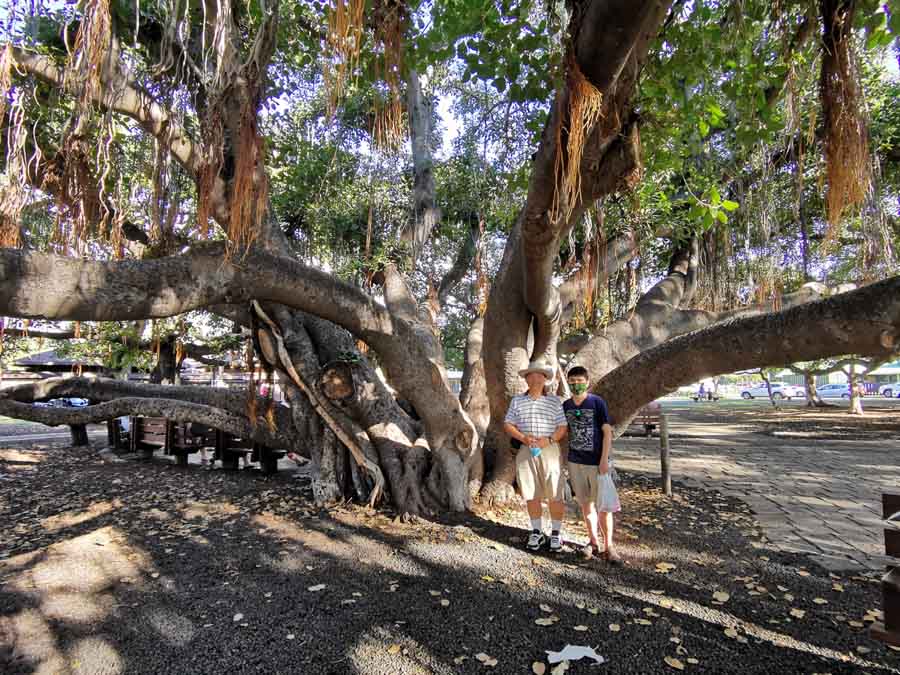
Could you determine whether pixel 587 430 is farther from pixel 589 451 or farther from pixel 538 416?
pixel 538 416

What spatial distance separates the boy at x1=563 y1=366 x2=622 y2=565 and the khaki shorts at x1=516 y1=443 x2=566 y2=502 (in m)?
0.12

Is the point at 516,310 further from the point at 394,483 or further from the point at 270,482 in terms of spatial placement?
the point at 270,482

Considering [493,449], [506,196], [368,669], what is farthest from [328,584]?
[506,196]

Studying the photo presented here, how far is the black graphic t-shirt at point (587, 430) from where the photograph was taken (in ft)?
11.7

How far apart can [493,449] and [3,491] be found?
6.12 meters

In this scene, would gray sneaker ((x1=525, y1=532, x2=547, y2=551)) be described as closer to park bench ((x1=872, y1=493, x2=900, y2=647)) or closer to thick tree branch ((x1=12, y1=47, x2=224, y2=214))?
park bench ((x1=872, y1=493, x2=900, y2=647))

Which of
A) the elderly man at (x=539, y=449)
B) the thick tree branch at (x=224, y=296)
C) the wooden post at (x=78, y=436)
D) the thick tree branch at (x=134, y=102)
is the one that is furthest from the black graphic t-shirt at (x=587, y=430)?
the wooden post at (x=78, y=436)

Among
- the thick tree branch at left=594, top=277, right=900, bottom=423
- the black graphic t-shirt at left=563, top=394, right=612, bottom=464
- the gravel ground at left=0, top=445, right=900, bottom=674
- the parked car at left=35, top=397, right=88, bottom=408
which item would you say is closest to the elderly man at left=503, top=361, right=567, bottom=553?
the black graphic t-shirt at left=563, top=394, right=612, bottom=464

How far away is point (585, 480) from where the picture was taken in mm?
3646

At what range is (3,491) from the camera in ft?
19.8

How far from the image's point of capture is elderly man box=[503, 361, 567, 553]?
3.76m

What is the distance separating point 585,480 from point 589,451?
0.24 meters

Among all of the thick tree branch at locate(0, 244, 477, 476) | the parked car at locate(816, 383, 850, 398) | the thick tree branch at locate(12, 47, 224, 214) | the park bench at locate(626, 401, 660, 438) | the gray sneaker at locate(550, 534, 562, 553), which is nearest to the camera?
the thick tree branch at locate(0, 244, 477, 476)

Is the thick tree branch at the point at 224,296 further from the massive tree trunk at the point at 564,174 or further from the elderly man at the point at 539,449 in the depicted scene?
the elderly man at the point at 539,449
